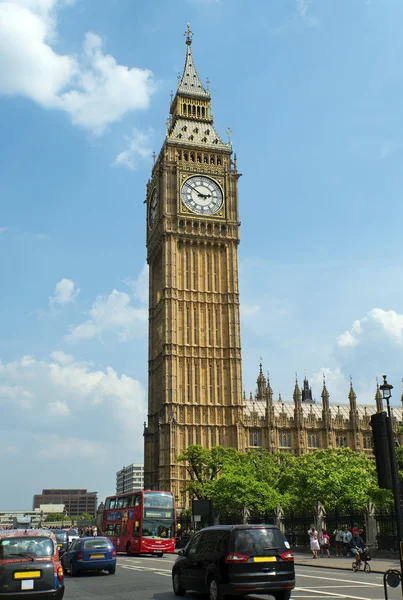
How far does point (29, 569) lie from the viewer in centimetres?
1472

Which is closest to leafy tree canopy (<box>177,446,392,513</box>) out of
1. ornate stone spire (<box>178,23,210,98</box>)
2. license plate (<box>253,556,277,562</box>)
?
license plate (<box>253,556,277,562</box>)

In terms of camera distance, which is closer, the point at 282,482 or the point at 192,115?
the point at 282,482

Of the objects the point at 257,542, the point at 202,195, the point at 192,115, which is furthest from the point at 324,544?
the point at 192,115

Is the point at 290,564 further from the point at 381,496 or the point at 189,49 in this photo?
the point at 189,49

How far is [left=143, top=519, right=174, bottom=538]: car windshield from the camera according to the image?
3884 centimetres

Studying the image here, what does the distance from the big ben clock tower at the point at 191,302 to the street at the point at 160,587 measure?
4826 centimetres

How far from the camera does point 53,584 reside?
14805 millimetres

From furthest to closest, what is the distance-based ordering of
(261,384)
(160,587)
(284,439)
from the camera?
(261,384) < (284,439) < (160,587)

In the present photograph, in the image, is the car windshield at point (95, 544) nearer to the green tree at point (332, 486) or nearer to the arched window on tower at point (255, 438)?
the green tree at point (332, 486)

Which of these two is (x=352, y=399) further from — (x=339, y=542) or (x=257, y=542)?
(x=257, y=542)

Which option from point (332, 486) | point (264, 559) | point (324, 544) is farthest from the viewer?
point (332, 486)

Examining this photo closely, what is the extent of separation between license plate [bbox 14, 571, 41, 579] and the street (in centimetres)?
262

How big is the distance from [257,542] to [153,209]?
75.3m

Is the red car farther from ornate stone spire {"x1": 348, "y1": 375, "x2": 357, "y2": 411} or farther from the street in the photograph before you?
ornate stone spire {"x1": 348, "y1": 375, "x2": 357, "y2": 411}
